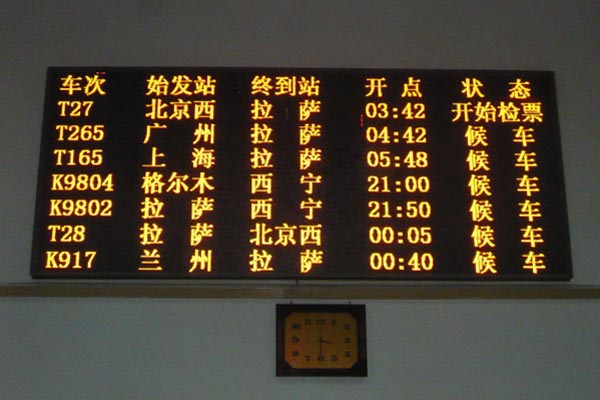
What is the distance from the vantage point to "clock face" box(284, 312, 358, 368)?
283cm

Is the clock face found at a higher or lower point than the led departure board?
lower

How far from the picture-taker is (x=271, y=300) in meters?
2.92

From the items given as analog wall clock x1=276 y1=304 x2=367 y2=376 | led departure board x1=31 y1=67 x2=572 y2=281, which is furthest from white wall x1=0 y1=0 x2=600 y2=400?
led departure board x1=31 y1=67 x2=572 y2=281

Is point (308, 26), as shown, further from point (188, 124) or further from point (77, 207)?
point (77, 207)

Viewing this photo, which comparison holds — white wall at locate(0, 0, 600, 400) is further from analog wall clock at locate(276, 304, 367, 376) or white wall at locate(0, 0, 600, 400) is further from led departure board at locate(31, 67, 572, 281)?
led departure board at locate(31, 67, 572, 281)

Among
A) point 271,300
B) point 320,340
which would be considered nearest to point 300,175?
point 271,300

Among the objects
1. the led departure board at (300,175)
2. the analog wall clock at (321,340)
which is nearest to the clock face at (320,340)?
the analog wall clock at (321,340)

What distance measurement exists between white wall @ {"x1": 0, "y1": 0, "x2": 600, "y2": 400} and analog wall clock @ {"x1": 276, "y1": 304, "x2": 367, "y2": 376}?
56 mm

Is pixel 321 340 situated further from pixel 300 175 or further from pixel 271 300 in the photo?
pixel 300 175

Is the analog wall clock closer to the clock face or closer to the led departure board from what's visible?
the clock face

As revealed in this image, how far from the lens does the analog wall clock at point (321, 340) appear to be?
282cm

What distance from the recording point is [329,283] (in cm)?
291

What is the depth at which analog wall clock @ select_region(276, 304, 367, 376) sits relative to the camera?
2824mm
